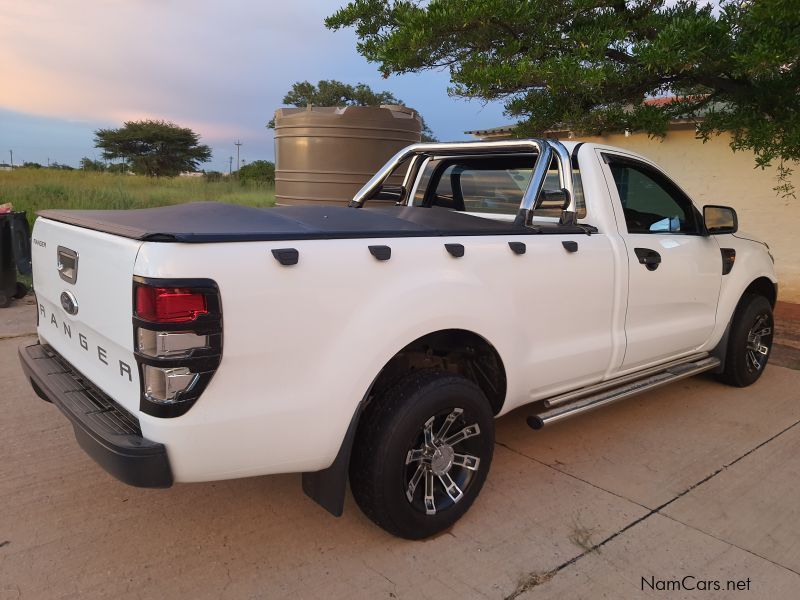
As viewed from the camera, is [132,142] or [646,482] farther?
[132,142]

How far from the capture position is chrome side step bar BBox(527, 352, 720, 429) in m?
3.34

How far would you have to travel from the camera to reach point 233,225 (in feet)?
7.94

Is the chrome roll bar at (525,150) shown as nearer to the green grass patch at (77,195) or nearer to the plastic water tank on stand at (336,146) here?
the plastic water tank on stand at (336,146)

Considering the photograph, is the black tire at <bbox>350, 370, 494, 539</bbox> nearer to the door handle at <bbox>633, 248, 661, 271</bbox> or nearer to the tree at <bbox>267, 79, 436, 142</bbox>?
the door handle at <bbox>633, 248, 661, 271</bbox>

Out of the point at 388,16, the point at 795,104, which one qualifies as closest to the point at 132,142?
the point at 388,16

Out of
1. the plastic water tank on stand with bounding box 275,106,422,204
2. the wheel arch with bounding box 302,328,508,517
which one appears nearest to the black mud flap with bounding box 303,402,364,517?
the wheel arch with bounding box 302,328,508,517

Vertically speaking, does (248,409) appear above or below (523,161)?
below

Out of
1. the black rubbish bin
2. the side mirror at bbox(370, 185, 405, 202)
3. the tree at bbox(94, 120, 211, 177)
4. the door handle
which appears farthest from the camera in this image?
the tree at bbox(94, 120, 211, 177)

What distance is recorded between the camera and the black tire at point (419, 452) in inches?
103

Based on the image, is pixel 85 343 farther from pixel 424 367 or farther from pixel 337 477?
pixel 424 367

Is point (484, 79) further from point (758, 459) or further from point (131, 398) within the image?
point (131, 398)

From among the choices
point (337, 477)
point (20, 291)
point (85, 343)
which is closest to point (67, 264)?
point (85, 343)

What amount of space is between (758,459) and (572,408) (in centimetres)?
133

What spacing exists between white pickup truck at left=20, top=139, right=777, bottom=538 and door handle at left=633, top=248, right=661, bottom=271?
13 millimetres
